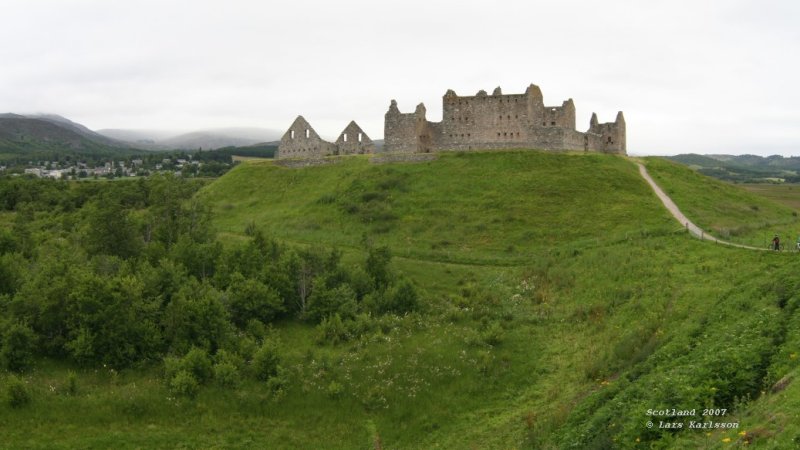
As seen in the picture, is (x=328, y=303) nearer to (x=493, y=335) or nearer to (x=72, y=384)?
(x=493, y=335)

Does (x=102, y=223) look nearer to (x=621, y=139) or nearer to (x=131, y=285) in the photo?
(x=131, y=285)

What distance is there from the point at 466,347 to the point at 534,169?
37078mm

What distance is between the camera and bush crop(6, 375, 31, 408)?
27.1 m

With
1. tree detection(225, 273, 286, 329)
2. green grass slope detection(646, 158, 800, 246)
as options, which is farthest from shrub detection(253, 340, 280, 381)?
green grass slope detection(646, 158, 800, 246)

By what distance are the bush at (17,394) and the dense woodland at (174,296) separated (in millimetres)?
2755

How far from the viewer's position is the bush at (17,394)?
2708 cm

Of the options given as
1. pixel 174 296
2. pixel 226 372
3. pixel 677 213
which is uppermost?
pixel 677 213

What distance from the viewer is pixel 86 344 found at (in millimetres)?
31047

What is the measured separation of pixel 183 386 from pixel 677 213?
4387cm

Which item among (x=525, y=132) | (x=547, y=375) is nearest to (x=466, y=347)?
(x=547, y=375)

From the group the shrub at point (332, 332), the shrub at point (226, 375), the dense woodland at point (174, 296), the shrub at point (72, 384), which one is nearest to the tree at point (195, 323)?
the dense woodland at point (174, 296)

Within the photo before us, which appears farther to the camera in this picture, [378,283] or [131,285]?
[378,283]

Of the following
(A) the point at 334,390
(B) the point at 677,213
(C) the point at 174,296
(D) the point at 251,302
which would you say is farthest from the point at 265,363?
(B) the point at 677,213

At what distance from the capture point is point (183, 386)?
29.2 m
